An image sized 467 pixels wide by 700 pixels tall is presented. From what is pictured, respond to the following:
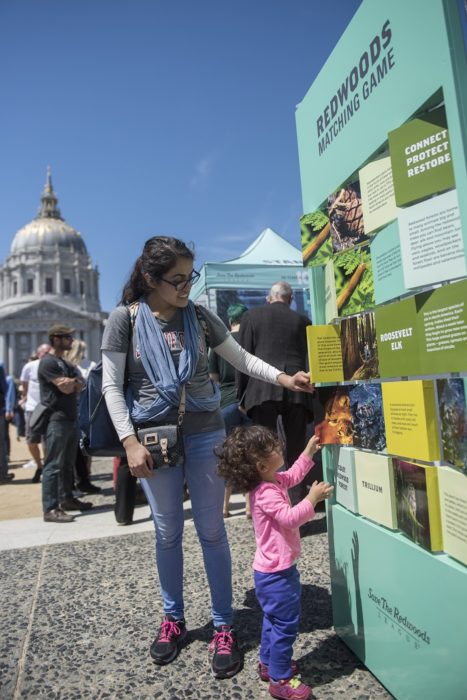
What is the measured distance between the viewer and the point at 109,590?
9.58 feet

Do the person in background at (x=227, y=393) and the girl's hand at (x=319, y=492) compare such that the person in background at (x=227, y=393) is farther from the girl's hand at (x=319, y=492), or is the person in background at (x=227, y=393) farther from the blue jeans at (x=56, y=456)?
the girl's hand at (x=319, y=492)

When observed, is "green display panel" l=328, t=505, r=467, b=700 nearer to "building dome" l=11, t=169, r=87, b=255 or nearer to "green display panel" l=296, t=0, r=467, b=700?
"green display panel" l=296, t=0, r=467, b=700

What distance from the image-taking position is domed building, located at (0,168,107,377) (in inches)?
2886

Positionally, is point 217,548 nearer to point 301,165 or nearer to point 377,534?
point 377,534

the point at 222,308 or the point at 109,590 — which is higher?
the point at 222,308

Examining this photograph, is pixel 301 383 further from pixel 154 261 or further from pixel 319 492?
pixel 154 261

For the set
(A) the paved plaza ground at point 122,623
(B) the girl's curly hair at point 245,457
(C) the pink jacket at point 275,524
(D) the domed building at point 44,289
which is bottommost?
(A) the paved plaza ground at point 122,623

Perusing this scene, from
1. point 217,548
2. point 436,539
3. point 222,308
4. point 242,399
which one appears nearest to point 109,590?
point 217,548

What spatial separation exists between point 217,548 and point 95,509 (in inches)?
140

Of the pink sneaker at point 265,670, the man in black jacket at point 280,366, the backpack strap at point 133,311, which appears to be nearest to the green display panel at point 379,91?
the backpack strap at point 133,311

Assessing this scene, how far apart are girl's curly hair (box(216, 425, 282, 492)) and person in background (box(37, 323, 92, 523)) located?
10.7ft

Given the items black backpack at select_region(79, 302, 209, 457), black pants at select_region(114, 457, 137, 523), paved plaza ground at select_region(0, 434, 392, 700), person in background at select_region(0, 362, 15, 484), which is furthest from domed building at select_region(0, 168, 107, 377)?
black backpack at select_region(79, 302, 209, 457)

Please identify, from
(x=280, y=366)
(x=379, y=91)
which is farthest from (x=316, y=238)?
(x=280, y=366)

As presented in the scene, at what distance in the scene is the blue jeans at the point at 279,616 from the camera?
5.99 ft
